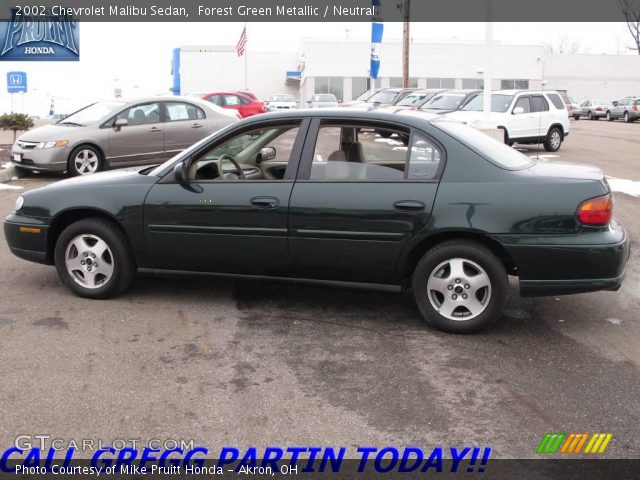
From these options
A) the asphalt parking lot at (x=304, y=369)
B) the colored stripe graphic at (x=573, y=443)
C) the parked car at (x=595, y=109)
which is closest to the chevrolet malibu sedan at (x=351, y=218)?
the asphalt parking lot at (x=304, y=369)

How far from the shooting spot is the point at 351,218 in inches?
199

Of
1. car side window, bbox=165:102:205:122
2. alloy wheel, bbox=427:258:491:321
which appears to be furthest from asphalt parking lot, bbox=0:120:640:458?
car side window, bbox=165:102:205:122

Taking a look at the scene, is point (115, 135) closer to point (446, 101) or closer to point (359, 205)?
point (359, 205)

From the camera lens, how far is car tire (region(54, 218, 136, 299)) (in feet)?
18.3

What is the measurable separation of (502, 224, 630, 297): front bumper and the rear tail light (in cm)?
8

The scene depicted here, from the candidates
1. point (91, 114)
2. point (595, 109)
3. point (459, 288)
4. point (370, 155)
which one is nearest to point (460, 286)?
point (459, 288)

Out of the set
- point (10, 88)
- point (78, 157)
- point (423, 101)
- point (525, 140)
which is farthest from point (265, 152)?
point (10, 88)

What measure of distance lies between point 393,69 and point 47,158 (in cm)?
5120

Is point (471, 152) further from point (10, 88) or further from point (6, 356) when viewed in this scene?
point (10, 88)

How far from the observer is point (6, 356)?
4.53 metres

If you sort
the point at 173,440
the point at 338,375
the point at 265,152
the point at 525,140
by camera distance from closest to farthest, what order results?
the point at 173,440, the point at 338,375, the point at 265,152, the point at 525,140

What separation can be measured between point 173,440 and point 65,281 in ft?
8.87

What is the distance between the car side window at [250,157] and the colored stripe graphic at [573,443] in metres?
2.80

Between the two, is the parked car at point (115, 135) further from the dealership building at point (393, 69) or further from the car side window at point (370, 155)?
the dealership building at point (393, 69)
